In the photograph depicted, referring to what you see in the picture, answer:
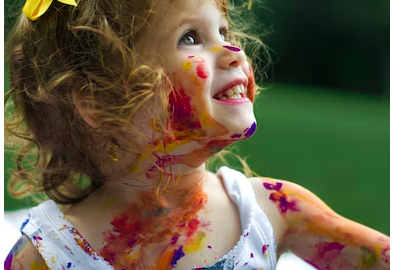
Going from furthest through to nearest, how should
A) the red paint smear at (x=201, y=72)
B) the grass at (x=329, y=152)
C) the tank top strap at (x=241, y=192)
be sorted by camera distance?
the grass at (x=329, y=152) < the tank top strap at (x=241, y=192) < the red paint smear at (x=201, y=72)

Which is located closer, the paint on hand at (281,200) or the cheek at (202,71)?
the cheek at (202,71)

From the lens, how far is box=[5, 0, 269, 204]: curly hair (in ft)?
2.64

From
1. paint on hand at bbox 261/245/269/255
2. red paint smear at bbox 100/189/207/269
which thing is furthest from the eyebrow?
paint on hand at bbox 261/245/269/255

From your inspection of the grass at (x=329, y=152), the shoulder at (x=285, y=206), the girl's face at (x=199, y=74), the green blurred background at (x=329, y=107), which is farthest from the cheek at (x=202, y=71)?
the grass at (x=329, y=152)

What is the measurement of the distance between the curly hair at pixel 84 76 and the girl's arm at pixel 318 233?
1.12 feet

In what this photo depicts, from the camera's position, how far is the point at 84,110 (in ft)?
2.80

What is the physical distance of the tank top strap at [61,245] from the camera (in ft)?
2.81

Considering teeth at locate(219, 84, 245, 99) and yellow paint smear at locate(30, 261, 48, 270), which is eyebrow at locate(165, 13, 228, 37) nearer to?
teeth at locate(219, 84, 245, 99)

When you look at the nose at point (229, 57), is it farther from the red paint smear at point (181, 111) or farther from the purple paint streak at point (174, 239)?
the purple paint streak at point (174, 239)

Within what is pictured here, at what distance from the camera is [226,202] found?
966 mm

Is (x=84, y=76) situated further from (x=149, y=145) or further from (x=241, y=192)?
(x=241, y=192)

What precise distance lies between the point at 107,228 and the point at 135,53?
0.34 metres

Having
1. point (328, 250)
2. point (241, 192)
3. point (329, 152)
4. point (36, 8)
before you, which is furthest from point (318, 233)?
point (329, 152)

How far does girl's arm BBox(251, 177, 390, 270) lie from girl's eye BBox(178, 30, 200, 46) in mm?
362
